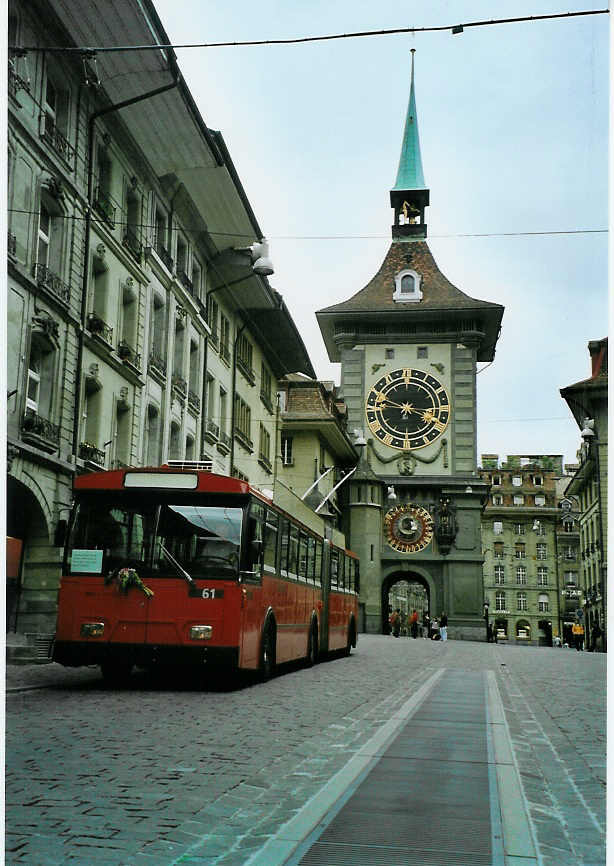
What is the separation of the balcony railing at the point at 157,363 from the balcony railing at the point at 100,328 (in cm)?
178

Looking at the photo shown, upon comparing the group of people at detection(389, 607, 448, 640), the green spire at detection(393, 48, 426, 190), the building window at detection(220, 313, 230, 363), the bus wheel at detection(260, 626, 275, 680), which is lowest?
the group of people at detection(389, 607, 448, 640)

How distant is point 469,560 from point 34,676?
2004 inches

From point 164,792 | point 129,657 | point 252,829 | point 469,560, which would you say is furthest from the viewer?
point 469,560

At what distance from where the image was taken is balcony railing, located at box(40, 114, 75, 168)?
31.7 feet

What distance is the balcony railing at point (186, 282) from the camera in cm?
1314

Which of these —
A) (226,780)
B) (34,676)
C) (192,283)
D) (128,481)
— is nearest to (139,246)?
(192,283)

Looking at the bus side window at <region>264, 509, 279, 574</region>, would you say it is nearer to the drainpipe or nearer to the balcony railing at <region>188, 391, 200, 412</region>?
the drainpipe

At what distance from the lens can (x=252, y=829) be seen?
5727mm

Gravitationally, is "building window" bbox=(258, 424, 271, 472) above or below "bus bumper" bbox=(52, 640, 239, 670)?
above

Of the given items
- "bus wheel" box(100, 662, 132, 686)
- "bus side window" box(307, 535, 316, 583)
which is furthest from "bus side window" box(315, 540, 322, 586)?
"bus wheel" box(100, 662, 132, 686)

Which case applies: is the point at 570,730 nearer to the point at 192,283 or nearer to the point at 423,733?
the point at 423,733

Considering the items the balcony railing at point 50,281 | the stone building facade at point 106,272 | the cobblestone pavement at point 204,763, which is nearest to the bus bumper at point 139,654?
the cobblestone pavement at point 204,763

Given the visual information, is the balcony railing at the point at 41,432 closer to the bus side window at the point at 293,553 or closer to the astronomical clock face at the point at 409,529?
the bus side window at the point at 293,553

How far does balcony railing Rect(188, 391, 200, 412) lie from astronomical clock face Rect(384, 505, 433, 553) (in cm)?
4365
